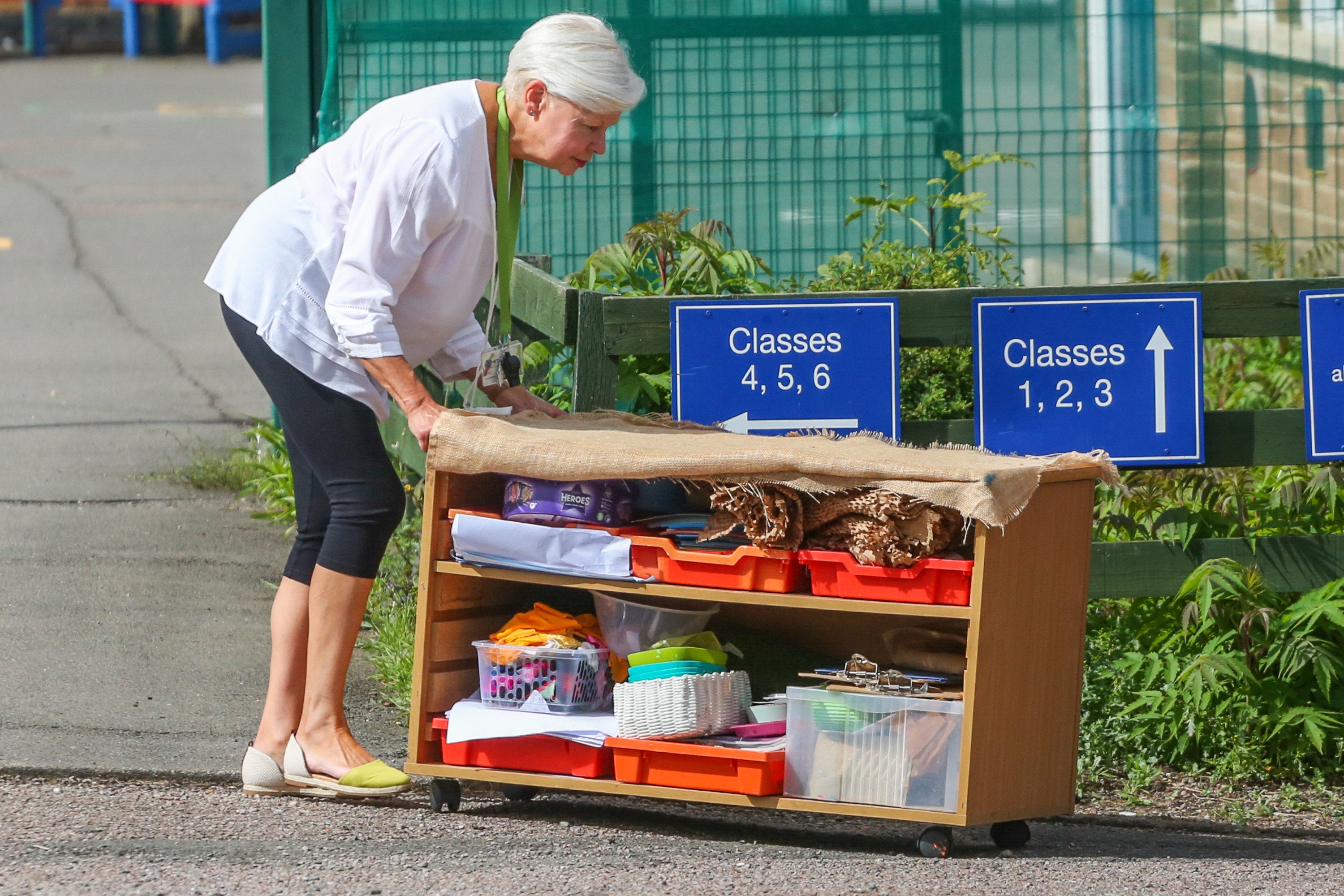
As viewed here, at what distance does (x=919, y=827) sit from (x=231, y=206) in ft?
38.6

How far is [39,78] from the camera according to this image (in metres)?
26.0

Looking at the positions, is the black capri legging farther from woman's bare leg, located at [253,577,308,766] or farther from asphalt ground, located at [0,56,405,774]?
asphalt ground, located at [0,56,405,774]

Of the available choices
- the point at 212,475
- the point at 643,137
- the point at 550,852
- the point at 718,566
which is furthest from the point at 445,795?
the point at 212,475

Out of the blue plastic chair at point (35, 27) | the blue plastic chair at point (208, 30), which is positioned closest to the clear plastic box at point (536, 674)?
the blue plastic chair at point (208, 30)

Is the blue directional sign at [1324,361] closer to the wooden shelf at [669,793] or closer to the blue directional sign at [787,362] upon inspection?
the blue directional sign at [787,362]

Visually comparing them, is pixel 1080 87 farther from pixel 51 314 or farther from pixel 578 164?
pixel 51 314

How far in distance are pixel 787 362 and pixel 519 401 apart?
72 centimetres

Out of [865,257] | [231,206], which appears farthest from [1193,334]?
[231,206]

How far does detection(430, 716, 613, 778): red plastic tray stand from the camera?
4.04m

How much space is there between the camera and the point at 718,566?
12.7 ft

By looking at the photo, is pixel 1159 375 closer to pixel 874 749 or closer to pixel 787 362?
pixel 787 362

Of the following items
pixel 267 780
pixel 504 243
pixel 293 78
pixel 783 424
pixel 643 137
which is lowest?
pixel 267 780

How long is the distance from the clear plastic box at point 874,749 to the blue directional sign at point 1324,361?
151 centimetres

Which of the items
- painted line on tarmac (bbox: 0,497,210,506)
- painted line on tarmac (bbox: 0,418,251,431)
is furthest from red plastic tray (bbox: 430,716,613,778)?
painted line on tarmac (bbox: 0,418,251,431)
